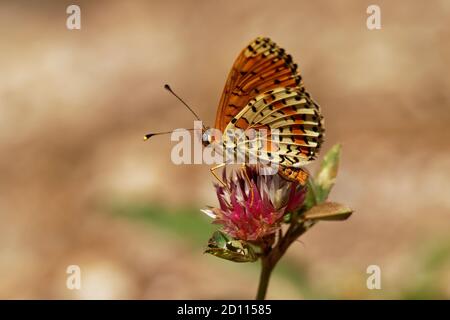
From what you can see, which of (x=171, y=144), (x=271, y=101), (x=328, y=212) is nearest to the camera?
(x=328, y=212)

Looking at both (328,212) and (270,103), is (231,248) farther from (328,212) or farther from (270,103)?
(270,103)

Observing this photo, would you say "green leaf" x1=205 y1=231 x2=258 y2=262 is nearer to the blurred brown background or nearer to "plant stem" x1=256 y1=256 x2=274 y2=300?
"plant stem" x1=256 y1=256 x2=274 y2=300

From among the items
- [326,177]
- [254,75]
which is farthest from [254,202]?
[254,75]

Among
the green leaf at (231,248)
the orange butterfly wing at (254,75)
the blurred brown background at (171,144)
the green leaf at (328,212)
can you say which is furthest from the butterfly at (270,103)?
the blurred brown background at (171,144)

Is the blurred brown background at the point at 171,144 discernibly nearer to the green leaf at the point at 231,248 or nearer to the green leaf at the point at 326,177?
the green leaf at the point at 326,177

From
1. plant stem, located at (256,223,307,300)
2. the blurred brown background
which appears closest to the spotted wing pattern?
plant stem, located at (256,223,307,300)
